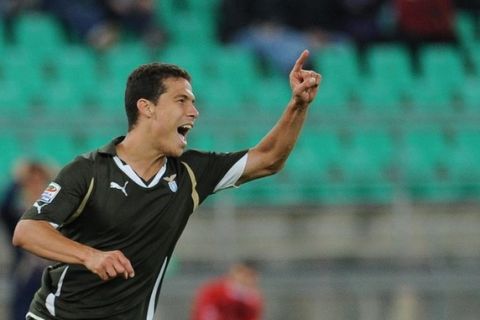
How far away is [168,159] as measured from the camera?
18.8 feet

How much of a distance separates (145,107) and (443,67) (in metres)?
9.36

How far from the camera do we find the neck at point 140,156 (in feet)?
18.2

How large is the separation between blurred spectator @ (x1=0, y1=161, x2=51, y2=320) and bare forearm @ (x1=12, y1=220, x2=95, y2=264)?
11.5 ft

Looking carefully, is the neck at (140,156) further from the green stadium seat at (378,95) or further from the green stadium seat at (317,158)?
the green stadium seat at (378,95)

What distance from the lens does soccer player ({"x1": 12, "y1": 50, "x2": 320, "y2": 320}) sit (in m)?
5.37

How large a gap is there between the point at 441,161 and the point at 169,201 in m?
6.81

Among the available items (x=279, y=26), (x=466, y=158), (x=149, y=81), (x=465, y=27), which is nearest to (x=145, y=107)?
(x=149, y=81)

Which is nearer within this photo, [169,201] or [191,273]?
[169,201]

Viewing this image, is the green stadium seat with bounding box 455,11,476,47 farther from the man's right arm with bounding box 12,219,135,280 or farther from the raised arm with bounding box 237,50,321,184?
the man's right arm with bounding box 12,219,135,280

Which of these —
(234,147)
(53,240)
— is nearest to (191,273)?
(234,147)

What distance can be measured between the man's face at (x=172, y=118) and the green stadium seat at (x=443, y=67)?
352 inches

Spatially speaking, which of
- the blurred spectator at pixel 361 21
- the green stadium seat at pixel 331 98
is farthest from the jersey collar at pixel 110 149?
the blurred spectator at pixel 361 21

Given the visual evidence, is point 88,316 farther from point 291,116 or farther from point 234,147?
point 234,147

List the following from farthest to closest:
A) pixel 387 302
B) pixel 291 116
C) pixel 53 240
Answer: pixel 387 302
pixel 291 116
pixel 53 240
